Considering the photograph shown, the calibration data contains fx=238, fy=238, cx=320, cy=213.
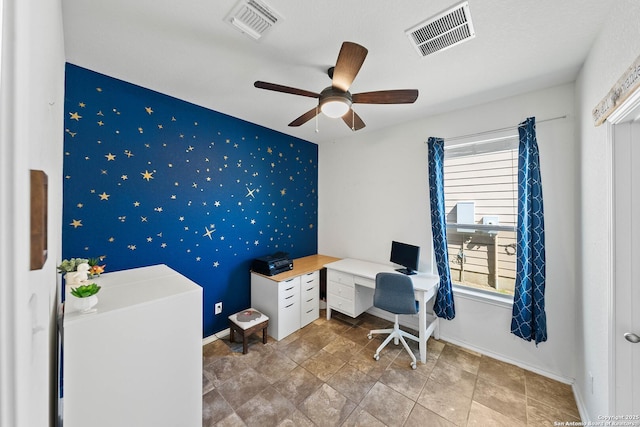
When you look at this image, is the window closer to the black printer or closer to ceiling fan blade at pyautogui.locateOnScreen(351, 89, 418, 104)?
ceiling fan blade at pyautogui.locateOnScreen(351, 89, 418, 104)

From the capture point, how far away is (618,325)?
1270 millimetres

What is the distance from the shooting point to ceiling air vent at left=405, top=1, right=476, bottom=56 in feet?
4.58

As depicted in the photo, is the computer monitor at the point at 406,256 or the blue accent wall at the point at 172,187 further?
the computer monitor at the point at 406,256

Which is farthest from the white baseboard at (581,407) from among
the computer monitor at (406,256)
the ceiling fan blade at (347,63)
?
the ceiling fan blade at (347,63)

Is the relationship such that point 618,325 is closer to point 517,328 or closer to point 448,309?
point 517,328

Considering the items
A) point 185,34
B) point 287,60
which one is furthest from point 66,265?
point 287,60

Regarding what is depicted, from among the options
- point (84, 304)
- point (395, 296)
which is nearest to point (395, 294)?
point (395, 296)

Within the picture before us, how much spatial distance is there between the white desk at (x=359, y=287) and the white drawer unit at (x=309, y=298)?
6.5 inches

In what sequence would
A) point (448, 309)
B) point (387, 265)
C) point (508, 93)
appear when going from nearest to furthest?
point (508, 93) < point (448, 309) < point (387, 265)

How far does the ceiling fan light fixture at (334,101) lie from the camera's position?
5.71 ft

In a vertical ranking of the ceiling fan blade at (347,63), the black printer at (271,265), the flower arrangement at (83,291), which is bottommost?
the black printer at (271,265)

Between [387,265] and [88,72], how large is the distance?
3.61m

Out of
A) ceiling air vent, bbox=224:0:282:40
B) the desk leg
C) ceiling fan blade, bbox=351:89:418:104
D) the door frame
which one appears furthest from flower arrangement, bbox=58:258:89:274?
the door frame

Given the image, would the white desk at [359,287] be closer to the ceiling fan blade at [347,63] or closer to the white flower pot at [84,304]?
the ceiling fan blade at [347,63]
